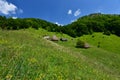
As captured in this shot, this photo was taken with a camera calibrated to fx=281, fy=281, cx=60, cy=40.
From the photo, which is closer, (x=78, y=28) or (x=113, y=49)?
(x=113, y=49)

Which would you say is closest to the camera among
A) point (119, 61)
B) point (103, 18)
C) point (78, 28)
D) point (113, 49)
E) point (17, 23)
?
point (119, 61)

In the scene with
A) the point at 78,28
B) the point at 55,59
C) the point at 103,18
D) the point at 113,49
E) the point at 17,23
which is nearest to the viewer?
the point at 55,59

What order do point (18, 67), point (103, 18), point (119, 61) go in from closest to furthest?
point (18, 67) → point (119, 61) → point (103, 18)

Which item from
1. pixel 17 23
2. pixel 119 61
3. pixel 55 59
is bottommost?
pixel 119 61

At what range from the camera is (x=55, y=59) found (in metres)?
23.5

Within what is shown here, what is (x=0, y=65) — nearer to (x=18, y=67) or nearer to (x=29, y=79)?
(x=18, y=67)

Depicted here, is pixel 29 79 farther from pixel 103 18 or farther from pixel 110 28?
pixel 103 18

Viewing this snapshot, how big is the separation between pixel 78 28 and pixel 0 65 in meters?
96.8

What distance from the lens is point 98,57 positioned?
5112 centimetres

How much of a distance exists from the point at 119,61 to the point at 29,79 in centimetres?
4046

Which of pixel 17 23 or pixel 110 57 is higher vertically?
pixel 17 23

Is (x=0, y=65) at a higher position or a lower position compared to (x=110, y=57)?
higher

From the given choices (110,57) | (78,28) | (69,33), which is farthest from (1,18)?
(110,57)

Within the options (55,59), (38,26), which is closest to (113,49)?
(38,26)
